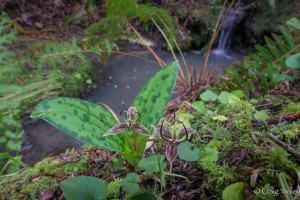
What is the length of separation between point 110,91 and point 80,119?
161 cm

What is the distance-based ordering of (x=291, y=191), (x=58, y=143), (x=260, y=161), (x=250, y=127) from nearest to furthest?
(x=291, y=191), (x=260, y=161), (x=250, y=127), (x=58, y=143)

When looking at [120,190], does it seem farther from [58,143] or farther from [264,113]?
[58,143]

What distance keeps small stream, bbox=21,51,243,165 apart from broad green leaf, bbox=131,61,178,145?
0.90 metres

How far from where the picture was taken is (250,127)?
1049 mm

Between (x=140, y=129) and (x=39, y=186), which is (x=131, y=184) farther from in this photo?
(x=39, y=186)

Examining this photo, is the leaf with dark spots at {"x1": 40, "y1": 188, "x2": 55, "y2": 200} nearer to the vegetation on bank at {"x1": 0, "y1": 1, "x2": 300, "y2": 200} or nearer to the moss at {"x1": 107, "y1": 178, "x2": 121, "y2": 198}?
the vegetation on bank at {"x1": 0, "y1": 1, "x2": 300, "y2": 200}

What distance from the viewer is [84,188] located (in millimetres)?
682

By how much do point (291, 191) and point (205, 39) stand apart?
4002 mm

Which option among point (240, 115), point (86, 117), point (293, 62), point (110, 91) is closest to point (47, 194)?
point (86, 117)

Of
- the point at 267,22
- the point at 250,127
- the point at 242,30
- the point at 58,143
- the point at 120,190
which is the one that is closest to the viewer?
the point at 120,190

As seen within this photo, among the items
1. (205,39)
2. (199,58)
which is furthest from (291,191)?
(205,39)

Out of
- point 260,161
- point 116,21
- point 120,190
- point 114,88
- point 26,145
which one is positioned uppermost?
point 116,21

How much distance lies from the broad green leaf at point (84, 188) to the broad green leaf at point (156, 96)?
349mm

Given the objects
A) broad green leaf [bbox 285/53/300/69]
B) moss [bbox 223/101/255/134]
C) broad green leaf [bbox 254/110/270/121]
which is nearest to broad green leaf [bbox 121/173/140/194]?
moss [bbox 223/101/255/134]
